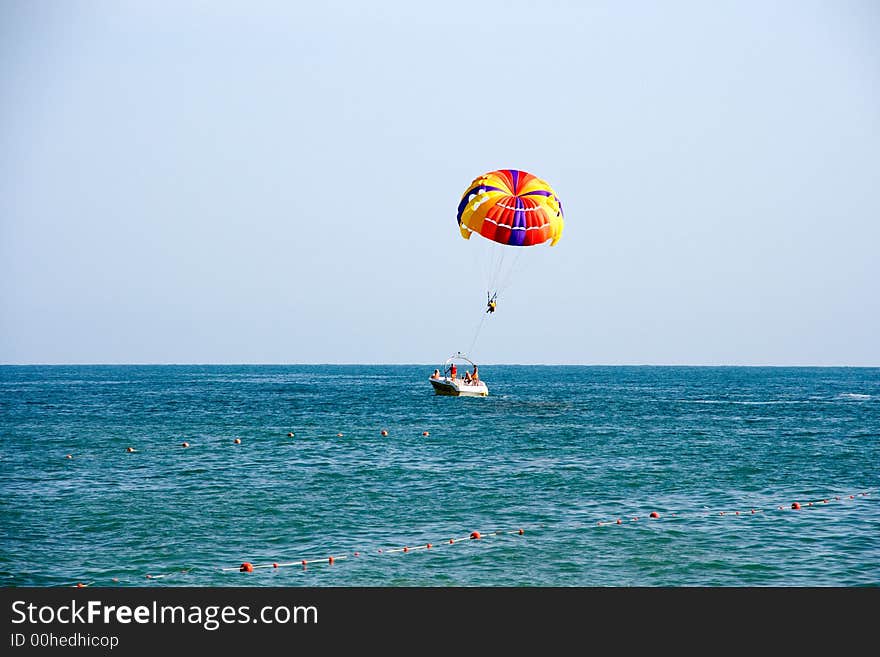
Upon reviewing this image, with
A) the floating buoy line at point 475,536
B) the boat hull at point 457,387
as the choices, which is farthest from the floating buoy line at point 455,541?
the boat hull at point 457,387

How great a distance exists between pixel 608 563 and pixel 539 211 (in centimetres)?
3309

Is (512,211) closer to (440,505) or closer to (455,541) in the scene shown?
(440,505)

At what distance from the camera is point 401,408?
84.7 metres

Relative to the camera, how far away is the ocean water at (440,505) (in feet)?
74.7

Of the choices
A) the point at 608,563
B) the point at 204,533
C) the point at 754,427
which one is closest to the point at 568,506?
the point at 608,563

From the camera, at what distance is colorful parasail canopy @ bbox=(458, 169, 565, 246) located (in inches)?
2092

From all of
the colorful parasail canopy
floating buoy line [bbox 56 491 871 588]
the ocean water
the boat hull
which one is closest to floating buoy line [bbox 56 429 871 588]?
floating buoy line [bbox 56 491 871 588]

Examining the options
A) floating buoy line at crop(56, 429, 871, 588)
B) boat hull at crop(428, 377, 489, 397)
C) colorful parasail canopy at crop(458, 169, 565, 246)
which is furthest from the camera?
boat hull at crop(428, 377, 489, 397)

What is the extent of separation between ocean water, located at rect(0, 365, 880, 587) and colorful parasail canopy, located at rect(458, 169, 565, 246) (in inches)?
500

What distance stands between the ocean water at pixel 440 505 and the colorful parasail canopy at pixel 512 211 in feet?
41.7

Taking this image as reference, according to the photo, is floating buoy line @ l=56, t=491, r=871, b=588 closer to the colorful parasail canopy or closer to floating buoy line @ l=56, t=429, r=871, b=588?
floating buoy line @ l=56, t=429, r=871, b=588

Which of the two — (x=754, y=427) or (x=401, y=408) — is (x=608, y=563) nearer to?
(x=754, y=427)

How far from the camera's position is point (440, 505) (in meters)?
31.3
